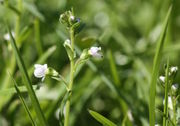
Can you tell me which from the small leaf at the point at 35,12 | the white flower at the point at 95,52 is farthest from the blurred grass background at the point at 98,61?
the white flower at the point at 95,52

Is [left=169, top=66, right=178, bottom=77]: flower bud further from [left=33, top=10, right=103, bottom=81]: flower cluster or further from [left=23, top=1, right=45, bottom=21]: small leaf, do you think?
[left=23, top=1, right=45, bottom=21]: small leaf

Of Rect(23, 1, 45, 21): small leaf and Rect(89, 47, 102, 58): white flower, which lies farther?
Rect(23, 1, 45, 21): small leaf

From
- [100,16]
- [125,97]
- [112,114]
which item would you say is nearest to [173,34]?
[100,16]

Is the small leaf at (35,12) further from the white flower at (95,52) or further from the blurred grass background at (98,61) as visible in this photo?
the white flower at (95,52)

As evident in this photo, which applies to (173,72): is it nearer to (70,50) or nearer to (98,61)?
(70,50)

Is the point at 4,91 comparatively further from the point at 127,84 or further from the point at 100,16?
the point at 100,16

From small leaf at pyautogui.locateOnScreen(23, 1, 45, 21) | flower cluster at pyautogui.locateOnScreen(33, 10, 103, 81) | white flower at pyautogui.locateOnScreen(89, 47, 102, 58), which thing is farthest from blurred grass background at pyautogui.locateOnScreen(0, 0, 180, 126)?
white flower at pyautogui.locateOnScreen(89, 47, 102, 58)

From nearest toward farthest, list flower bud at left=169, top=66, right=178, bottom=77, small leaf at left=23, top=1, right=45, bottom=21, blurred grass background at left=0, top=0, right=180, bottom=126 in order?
flower bud at left=169, top=66, right=178, bottom=77
blurred grass background at left=0, top=0, right=180, bottom=126
small leaf at left=23, top=1, right=45, bottom=21

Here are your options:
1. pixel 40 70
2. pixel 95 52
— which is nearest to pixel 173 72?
pixel 95 52

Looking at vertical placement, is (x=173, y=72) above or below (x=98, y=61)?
above
